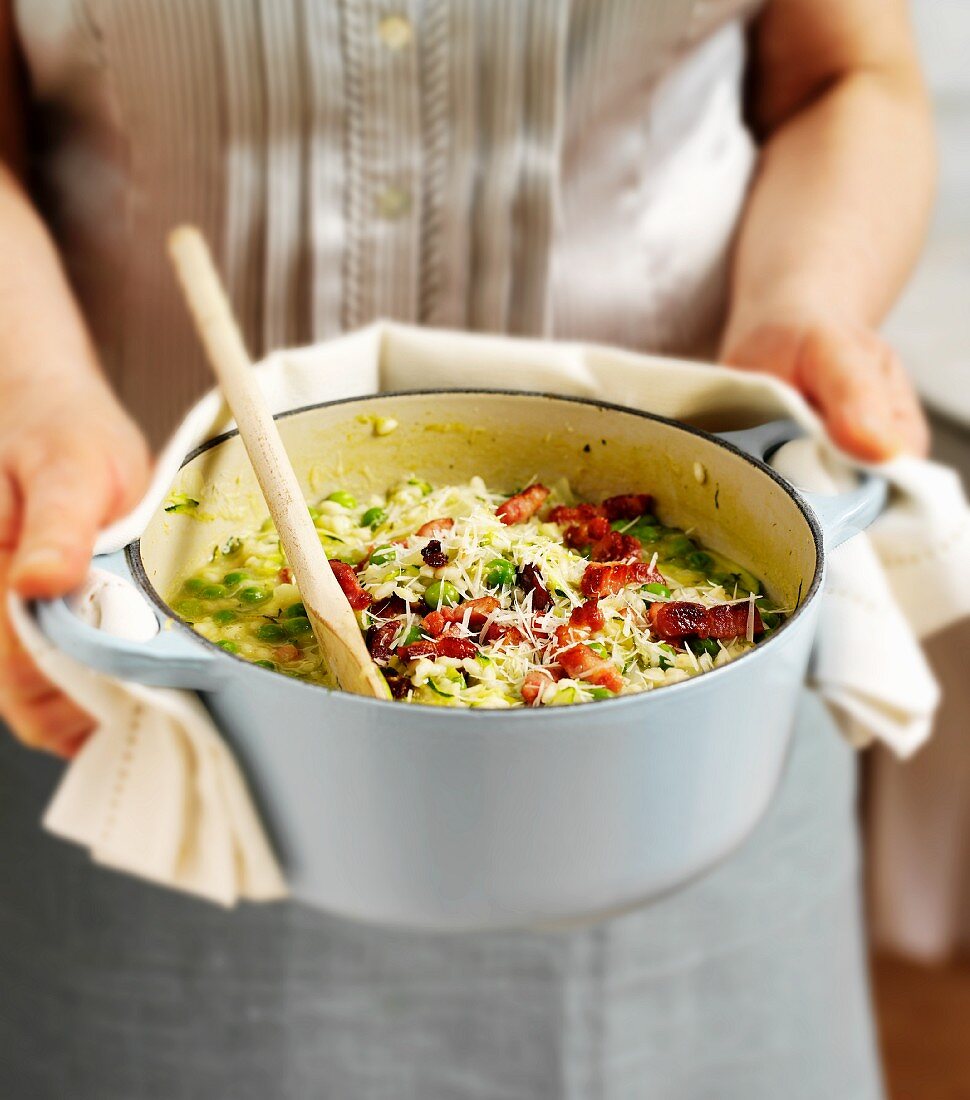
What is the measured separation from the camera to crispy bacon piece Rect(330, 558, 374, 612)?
72 centimetres

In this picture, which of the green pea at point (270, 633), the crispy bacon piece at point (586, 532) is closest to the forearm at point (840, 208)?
the crispy bacon piece at point (586, 532)

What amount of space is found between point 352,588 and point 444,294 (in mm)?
484

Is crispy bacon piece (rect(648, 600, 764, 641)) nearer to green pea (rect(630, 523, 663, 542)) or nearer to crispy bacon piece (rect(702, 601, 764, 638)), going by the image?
crispy bacon piece (rect(702, 601, 764, 638))

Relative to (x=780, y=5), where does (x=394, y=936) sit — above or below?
below

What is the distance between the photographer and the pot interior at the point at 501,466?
76cm

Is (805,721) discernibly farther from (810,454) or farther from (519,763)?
(519,763)

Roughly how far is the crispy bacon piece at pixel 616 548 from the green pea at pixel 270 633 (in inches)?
8.3

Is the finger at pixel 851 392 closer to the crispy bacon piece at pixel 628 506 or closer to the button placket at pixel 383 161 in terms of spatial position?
the crispy bacon piece at pixel 628 506

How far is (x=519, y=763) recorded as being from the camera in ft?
1.89

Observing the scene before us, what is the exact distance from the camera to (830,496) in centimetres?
72

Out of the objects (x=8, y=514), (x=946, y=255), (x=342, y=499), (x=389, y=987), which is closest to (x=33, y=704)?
(x=8, y=514)

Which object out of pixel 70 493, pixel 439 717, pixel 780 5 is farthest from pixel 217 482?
pixel 780 5

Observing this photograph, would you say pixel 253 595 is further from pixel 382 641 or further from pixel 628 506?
pixel 628 506

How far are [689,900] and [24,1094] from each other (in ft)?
2.57
